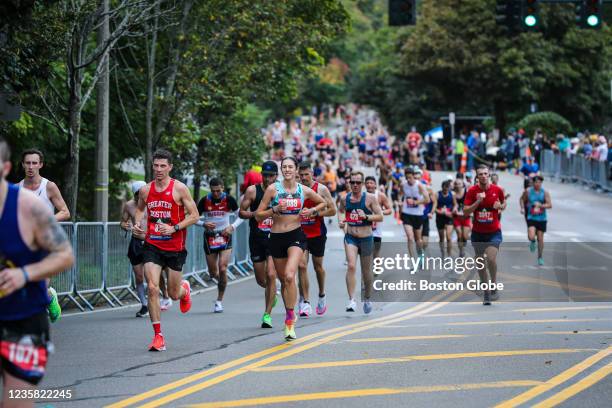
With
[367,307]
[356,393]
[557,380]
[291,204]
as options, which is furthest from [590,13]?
[356,393]

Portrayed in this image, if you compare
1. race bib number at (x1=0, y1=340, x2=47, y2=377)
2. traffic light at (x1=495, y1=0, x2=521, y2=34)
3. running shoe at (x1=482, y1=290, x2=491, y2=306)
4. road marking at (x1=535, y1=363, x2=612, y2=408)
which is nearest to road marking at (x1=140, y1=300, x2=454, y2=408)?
running shoe at (x1=482, y1=290, x2=491, y2=306)

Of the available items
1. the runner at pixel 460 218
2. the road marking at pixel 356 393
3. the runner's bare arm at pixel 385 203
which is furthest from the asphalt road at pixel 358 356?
the runner at pixel 460 218

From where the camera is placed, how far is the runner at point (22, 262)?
668 cm

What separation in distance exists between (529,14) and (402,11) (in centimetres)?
345

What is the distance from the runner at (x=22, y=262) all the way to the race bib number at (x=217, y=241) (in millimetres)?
11021

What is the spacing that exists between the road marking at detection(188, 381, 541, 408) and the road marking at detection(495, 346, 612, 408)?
6.0 inches

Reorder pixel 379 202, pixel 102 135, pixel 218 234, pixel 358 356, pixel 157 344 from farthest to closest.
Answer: pixel 102 135
pixel 379 202
pixel 218 234
pixel 157 344
pixel 358 356

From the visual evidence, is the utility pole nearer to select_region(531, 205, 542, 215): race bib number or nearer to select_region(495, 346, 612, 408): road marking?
select_region(531, 205, 542, 215): race bib number

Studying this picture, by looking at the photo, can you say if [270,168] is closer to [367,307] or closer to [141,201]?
[367,307]

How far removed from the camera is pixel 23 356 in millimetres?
6742

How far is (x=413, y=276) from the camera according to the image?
18.4 metres

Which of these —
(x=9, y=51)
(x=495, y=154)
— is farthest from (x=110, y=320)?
(x=495, y=154)

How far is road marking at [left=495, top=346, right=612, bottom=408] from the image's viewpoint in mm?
9430

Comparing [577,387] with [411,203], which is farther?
[411,203]
